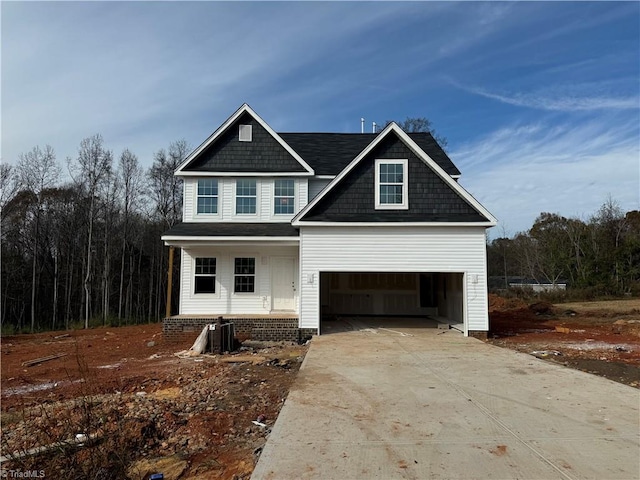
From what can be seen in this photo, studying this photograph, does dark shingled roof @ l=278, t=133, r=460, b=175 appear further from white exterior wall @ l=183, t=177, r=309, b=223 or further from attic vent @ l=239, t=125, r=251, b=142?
attic vent @ l=239, t=125, r=251, b=142

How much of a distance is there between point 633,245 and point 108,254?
41151 millimetres

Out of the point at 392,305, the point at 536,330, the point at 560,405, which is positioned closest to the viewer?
the point at 560,405

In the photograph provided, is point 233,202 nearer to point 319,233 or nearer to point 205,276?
point 205,276

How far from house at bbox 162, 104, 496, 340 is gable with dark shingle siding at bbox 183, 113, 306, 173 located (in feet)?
0.13

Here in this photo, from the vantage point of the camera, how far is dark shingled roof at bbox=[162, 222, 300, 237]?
14.1m

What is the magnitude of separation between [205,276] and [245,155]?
16.3ft

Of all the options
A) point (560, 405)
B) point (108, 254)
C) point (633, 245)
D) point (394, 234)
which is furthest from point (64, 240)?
point (633, 245)

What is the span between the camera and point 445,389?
273 inches

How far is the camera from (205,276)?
15359 mm

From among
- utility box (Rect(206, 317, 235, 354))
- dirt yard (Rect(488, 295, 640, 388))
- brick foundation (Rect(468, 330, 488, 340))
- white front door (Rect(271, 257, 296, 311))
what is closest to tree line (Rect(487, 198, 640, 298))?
dirt yard (Rect(488, 295, 640, 388))

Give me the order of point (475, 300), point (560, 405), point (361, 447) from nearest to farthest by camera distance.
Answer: point (361, 447) < point (560, 405) < point (475, 300)

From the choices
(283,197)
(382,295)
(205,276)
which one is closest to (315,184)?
(283,197)

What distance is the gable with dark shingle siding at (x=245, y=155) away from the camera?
1600 centimetres

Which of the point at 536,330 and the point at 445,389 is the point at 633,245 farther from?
the point at 445,389
